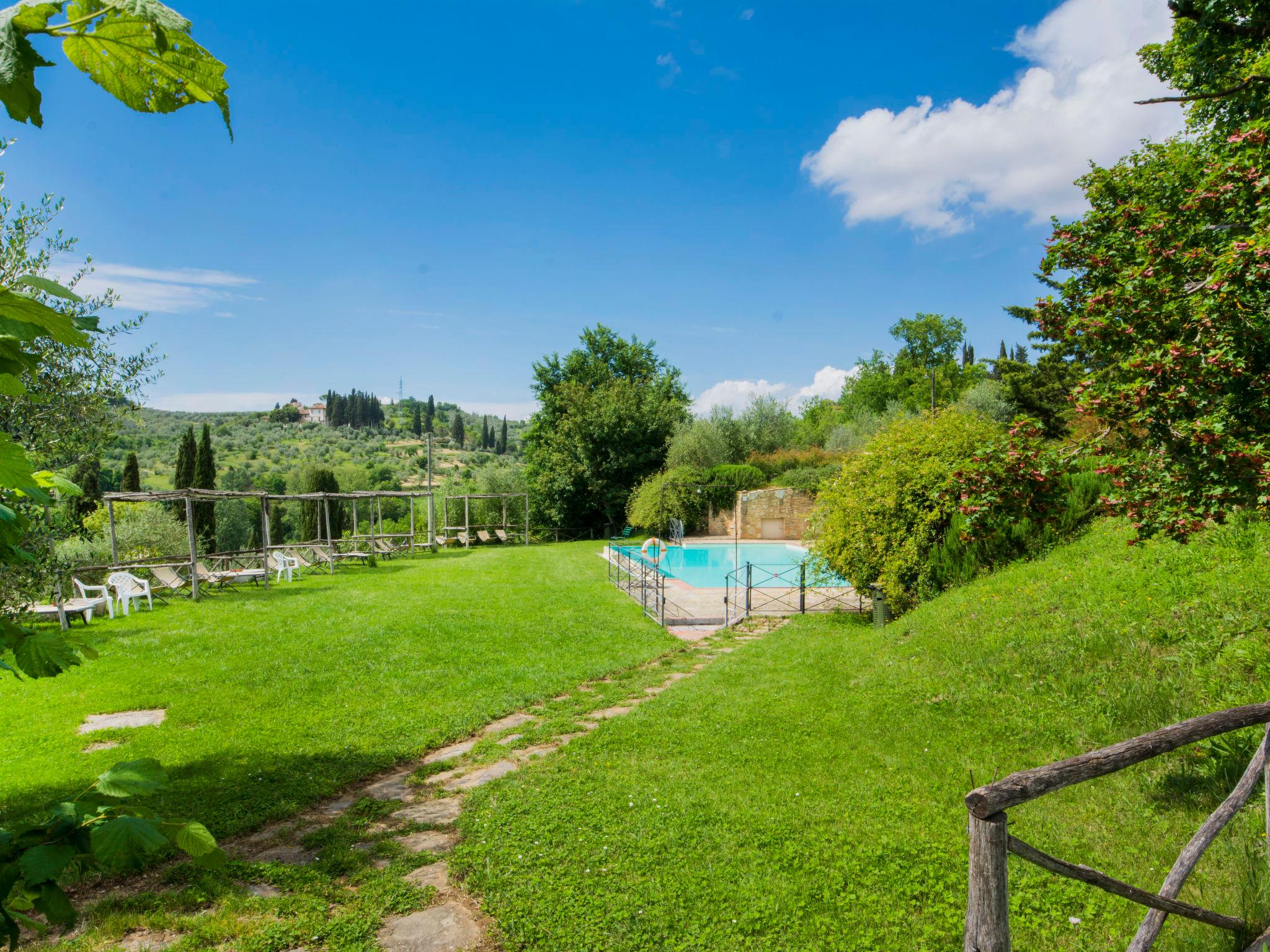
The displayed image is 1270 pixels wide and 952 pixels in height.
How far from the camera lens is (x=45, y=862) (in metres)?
1.09

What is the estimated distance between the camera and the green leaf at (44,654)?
1.30 meters

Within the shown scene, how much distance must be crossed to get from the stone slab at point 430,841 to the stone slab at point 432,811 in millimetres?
168

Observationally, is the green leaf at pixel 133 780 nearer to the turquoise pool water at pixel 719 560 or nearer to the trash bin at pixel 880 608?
the trash bin at pixel 880 608

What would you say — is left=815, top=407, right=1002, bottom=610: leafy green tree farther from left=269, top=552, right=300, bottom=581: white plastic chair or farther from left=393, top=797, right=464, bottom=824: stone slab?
left=269, top=552, right=300, bottom=581: white plastic chair

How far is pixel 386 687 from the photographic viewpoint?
25.9ft

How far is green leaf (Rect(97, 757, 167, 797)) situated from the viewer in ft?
3.90

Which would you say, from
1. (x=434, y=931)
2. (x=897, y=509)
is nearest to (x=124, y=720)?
(x=434, y=931)

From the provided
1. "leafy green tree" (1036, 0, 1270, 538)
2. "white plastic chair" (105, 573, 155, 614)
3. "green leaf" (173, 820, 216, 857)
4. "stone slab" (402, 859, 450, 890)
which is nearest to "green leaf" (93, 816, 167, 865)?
"green leaf" (173, 820, 216, 857)

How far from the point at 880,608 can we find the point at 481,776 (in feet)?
22.8

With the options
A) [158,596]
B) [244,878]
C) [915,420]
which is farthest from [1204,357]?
[158,596]

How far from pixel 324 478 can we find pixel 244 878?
121 feet

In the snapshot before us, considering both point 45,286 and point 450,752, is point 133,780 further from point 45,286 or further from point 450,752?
point 450,752

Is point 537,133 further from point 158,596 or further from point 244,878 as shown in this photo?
point 244,878

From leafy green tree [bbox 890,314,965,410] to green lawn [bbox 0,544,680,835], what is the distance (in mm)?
53735
